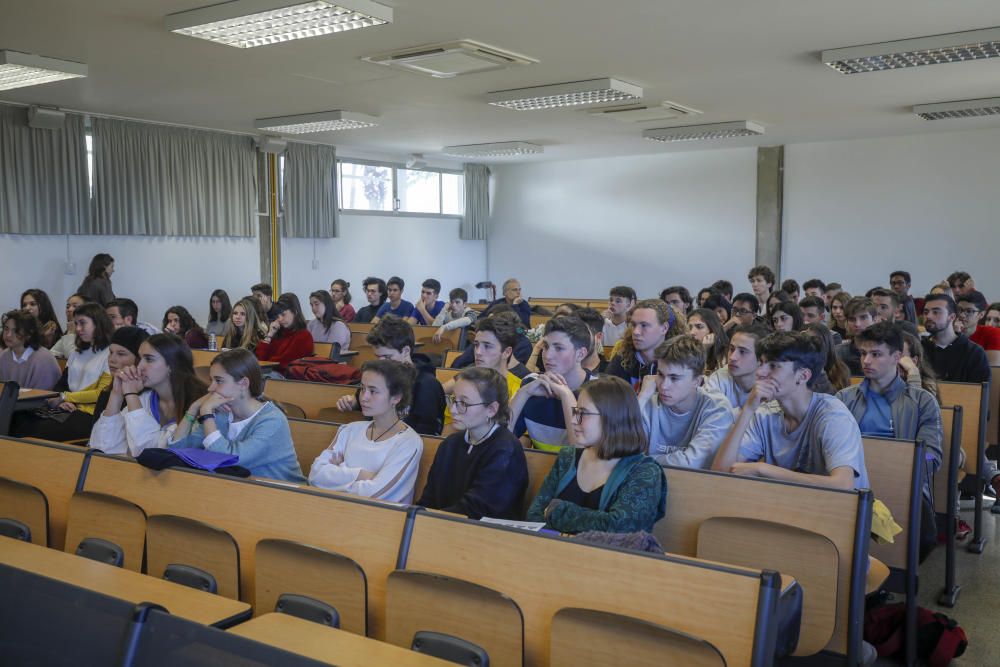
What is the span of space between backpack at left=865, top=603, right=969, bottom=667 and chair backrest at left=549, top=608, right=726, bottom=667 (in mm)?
1816

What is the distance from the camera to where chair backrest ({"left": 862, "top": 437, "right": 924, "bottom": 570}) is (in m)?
3.04

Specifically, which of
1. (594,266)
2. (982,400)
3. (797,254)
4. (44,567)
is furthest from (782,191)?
(44,567)

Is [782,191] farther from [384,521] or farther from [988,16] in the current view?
[384,521]

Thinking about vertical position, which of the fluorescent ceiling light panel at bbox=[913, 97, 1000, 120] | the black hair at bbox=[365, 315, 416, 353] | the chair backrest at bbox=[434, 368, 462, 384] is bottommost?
the chair backrest at bbox=[434, 368, 462, 384]

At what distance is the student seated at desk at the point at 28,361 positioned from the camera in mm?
5621

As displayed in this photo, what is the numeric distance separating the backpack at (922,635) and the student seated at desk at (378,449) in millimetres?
1864

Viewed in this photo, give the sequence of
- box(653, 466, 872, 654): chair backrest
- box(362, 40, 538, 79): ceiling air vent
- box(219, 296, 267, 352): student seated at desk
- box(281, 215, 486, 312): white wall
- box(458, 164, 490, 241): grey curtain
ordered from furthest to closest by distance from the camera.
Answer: box(458, 164, 490, 241): grey curtain
box(281, 215, 486, 312): white wall
box(219, 296, 267, 352): student seated at desk
box(362, 40, 538, 79): ceiling air vent
box(653, 466, 872, 654): chair backrest

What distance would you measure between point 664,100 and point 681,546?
627 centimetres

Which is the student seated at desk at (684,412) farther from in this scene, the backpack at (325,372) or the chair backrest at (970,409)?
the backpack at (325,372)

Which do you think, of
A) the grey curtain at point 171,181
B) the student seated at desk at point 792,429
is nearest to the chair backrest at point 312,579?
the student seated at desk at point 792,429

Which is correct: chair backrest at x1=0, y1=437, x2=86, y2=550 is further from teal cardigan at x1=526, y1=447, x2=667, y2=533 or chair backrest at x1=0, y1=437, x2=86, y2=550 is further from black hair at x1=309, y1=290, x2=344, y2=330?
black hair at x1=309, y1=290, x2=344, y2=330

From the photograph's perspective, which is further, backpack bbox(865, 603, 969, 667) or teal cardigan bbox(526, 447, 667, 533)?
backpack bbox(865, 603, 969, 667)

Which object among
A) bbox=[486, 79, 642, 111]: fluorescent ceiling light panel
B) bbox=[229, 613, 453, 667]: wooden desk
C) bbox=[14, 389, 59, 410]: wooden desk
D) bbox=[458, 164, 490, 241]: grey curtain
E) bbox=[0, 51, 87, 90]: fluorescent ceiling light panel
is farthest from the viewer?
bbox=[458, 164, 490, 241]: grey curtain

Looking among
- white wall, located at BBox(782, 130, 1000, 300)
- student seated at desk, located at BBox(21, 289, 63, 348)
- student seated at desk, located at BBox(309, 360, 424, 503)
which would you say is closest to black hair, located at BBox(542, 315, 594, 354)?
student seated at desk, located at BBox(309, 360, 424, 503)
